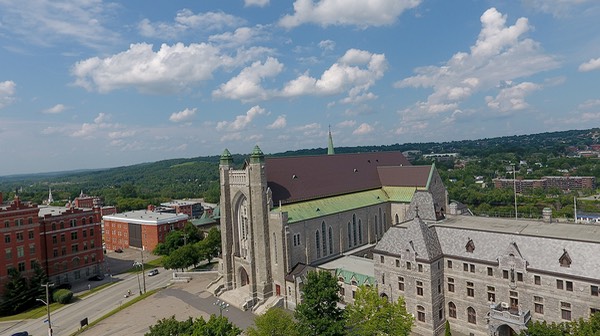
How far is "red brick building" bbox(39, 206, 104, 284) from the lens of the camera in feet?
250

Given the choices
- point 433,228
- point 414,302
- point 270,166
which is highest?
point 270,166

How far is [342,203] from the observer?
66.2 metres

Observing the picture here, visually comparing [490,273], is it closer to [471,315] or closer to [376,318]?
[471,315]

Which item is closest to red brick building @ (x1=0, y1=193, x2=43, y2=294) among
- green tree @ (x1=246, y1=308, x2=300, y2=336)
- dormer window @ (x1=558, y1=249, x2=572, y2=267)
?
green tree @ (x1=246, y1=308, x2=300, y2=336)

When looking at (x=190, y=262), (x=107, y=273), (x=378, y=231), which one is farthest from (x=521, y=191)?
(x=107, y=273)

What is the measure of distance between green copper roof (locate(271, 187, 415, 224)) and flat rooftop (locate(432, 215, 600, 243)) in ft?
55.7

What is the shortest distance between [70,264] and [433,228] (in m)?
73.9

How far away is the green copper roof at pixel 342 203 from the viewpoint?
59.0m

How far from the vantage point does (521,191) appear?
A: 7062 inches

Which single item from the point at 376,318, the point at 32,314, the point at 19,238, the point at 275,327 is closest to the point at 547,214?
the point at 376,318

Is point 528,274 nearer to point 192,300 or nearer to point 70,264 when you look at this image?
point 192,300

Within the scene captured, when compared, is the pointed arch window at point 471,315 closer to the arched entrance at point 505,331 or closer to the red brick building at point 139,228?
the arched entrance at point 505,331

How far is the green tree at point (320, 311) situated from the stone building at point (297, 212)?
670 inches

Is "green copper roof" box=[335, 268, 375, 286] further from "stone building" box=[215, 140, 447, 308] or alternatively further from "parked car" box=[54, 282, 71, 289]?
"parked car" box=[54, 282, 71, 289]
